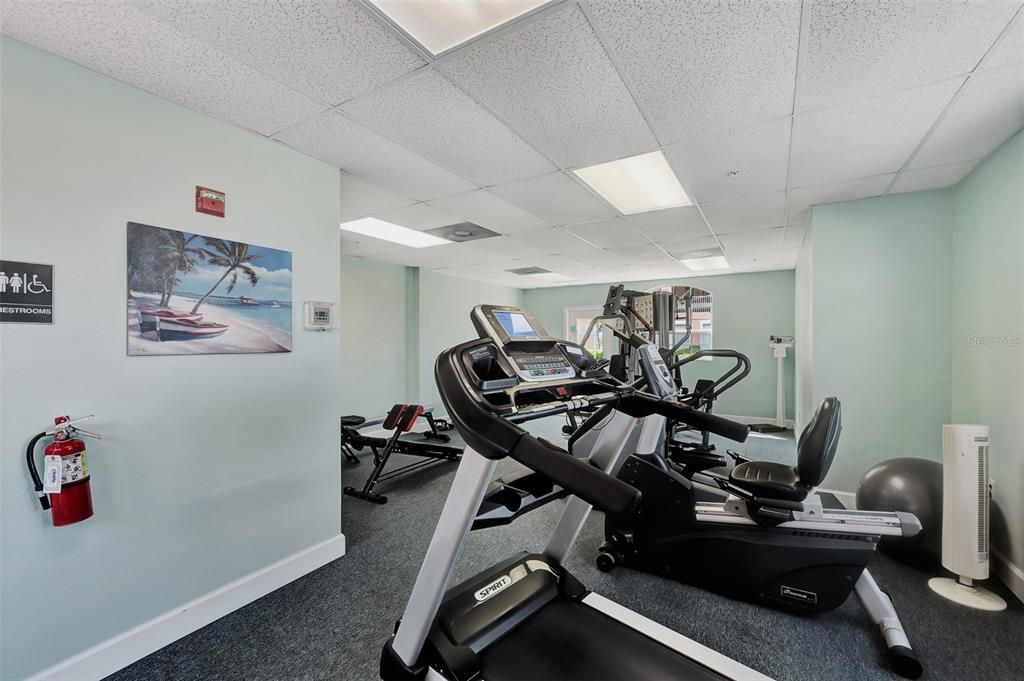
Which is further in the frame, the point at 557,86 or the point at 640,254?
the point at 640,254

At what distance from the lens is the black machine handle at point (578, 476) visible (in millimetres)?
780

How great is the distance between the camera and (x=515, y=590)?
1.59 m

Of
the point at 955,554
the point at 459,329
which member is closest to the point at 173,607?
the point at 955,554

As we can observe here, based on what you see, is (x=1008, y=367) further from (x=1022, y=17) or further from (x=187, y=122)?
(x=187, y=122)

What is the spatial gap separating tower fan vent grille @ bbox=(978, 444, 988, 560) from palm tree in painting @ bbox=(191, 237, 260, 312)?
375cm

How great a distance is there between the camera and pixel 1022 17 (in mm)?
1349

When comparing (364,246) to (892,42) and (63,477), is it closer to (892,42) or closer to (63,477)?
(63,477)

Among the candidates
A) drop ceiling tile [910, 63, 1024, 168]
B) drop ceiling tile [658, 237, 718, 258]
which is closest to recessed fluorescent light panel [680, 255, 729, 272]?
drop ceiling tile [658, 237, 718, 258]

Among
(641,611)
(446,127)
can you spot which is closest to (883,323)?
(641,611)

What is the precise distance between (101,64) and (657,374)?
A: 256cm

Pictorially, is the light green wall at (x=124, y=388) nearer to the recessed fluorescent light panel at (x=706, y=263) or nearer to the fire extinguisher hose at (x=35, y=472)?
the fire extinguisher hose at (x=35, y=472)

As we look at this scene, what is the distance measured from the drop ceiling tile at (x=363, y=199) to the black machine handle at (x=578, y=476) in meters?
2.44

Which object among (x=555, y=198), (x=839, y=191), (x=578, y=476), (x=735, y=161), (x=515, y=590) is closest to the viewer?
(x=578, y=476)

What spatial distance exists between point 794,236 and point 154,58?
16.7 feet
